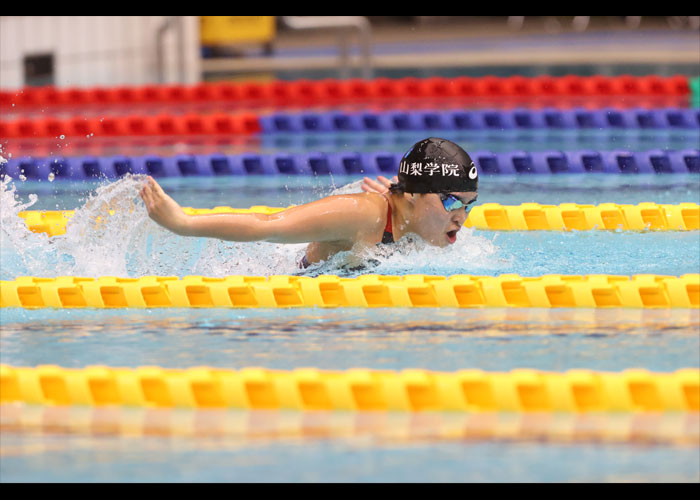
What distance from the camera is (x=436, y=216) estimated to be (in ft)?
14.4

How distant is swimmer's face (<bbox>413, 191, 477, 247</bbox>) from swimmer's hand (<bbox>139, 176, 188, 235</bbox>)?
2.88 feet

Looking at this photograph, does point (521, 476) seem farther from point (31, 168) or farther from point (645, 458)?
point (31, 168)

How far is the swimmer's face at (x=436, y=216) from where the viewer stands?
4.36 metres

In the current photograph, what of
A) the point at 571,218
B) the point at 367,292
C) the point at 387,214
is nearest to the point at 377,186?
the point at 387,214

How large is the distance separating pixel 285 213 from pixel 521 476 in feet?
5.60

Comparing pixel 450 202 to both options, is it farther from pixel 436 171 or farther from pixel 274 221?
pixel 274 221

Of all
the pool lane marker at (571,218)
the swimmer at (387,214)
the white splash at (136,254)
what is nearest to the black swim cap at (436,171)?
the swimmer at (387,214)

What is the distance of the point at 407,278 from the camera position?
4.33 meters

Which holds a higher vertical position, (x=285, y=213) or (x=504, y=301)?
(x=285, y=213)

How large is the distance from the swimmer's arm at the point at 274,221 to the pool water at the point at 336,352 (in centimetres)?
25

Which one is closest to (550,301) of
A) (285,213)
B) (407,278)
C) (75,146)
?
(407,278)

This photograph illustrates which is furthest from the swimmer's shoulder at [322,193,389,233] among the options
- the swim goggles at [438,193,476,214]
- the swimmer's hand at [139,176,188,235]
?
the swimmer's hand at [139,176,188,235]

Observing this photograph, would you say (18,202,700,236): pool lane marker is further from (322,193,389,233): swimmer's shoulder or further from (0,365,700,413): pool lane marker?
(0,365,700,413): pool lane marker

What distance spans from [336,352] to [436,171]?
3.25 ft
